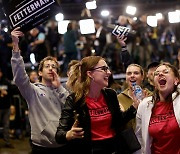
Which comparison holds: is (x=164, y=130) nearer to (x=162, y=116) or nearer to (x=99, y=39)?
(x=162, y=116)

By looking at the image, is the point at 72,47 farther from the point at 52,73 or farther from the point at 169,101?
the point at 169,101

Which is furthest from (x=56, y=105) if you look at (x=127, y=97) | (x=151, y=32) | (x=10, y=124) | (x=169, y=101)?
(x=151, y=32)

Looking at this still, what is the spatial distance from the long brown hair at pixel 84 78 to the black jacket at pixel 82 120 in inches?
3.0

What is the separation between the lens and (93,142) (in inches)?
139

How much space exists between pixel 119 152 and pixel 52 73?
134cm

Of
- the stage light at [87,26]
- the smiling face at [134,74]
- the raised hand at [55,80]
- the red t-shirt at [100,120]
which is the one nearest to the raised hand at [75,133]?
the red t-shirt at [100,120]

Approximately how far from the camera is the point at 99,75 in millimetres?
3721

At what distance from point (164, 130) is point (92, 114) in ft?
2.32

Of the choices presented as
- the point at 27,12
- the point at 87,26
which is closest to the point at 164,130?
the point at 27,12

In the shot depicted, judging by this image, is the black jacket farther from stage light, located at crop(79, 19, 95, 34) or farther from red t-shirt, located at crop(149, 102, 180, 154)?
stage light, located at crop(79, 19, 95, 34)

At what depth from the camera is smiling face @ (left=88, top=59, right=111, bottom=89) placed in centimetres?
A: 371

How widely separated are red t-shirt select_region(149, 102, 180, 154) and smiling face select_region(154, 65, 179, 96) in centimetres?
13

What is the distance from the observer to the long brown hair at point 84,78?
3.68 metres

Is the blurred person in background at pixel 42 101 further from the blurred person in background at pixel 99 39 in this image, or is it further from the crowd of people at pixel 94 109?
the blurred person in background at pixel 99 39
